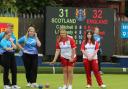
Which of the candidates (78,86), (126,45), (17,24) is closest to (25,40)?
(78,86)

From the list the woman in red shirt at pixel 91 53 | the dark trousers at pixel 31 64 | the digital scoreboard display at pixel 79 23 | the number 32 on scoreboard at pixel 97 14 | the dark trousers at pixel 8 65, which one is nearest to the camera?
the dark trousers at pixel 8 65

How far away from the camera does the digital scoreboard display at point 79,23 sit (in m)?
22.8

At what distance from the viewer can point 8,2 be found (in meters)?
27.5

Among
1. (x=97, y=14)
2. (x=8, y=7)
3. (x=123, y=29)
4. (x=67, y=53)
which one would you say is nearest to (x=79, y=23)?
(x=97, y=14)

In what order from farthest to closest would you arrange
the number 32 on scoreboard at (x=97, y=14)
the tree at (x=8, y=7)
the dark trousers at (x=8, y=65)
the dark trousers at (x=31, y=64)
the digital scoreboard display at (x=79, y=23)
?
the tree at (x=8, y=7)
the number 32 on scoreboard at (x=97, y=14)
the digital scoreboard display at (x=79, y=23)
the dark trousers at (x=31, y=64)
the dark trousers at (x=8, y=65)

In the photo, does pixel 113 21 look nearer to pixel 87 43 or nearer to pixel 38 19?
pixel 38 19

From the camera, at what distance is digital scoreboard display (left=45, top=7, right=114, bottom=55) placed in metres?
22.8

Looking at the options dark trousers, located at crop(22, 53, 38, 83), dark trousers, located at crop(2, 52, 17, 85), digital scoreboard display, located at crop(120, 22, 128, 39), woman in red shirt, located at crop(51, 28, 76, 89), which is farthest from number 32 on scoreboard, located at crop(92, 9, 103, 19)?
dark trousers, located at crop(2, 52, 17, 85)

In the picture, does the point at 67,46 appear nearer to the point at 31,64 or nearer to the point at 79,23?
the point at 31,64

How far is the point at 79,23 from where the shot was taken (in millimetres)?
23156

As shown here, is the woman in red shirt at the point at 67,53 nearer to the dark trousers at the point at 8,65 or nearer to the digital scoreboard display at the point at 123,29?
the dark trousers at the point at 8,65

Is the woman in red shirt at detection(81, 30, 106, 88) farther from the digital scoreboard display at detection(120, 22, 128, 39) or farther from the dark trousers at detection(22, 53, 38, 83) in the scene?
the digital scoreboard display at detection(120, 22, 128, 39)

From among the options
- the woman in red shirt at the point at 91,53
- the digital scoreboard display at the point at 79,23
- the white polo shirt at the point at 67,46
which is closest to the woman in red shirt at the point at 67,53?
the white polo shirt at the point at 67,46

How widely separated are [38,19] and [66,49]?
335 inches
